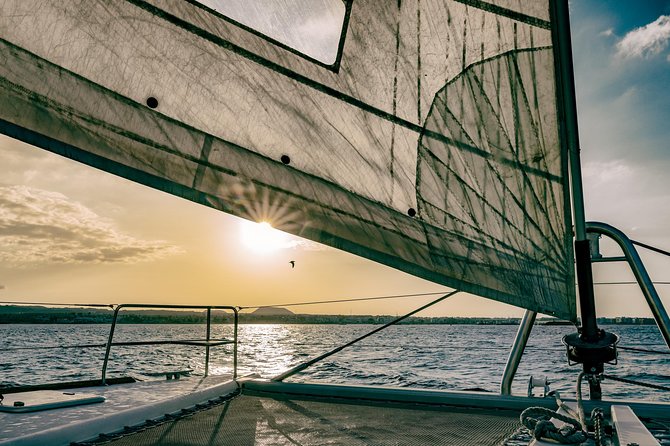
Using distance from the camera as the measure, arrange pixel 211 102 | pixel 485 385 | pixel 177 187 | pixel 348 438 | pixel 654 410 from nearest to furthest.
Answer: pixel 177 187 → pixel 211 102 → pixel 348 438 → pixel 654 410 → pixel 485 385

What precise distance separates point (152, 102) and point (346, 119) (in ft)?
2.56

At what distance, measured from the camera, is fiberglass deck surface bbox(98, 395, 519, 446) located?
2469 mm

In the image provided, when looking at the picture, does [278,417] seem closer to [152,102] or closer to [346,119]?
[346,119]

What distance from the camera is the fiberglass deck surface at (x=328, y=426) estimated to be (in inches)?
97.2

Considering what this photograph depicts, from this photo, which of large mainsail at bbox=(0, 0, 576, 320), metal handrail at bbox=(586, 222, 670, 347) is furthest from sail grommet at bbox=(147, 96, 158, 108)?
metal handrail at bbox=(586, 222, 670, 347)

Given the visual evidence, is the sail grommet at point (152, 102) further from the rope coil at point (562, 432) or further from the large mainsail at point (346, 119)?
the rope coil at point (562, 432)

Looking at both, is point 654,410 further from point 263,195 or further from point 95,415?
point 95,415

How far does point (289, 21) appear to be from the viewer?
2.26 metres

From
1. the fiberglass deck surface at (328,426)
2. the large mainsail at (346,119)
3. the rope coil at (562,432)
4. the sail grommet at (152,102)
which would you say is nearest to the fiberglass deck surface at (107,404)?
the fiberglass deck surface at (328,426)

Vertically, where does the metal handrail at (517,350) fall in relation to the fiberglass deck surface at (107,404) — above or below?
above

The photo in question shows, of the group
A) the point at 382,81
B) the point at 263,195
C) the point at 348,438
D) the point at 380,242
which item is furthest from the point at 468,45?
the point at 348,438

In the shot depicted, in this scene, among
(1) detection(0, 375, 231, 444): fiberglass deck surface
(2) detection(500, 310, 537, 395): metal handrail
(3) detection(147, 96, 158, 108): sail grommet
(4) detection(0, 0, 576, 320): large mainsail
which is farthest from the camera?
(2) detection(500, 310, 537, 395): metal handrail

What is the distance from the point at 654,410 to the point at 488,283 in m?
1.49

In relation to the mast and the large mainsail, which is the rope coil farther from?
the mast
